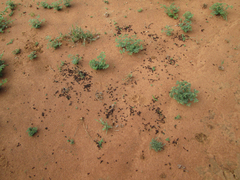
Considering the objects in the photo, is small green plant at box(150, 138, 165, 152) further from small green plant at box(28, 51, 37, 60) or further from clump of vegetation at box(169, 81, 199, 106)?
small green plant at box(28, 51, 37, 60)

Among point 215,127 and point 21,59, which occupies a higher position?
point 21,59

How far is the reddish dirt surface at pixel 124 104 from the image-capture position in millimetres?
2906

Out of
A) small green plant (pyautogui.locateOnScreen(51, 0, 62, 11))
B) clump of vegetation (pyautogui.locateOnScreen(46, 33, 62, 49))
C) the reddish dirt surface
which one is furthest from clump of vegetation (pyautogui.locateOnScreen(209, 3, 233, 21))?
small green plant (pyautogui.locateOnScreen(51, 0, 62, 11))

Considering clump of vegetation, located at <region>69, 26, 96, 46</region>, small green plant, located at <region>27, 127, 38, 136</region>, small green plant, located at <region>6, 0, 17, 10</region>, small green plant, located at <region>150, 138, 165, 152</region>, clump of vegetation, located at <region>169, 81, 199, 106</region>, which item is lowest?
small green plant, located at <region>27, 127, 38, 136</region>

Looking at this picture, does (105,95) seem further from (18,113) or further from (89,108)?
(18,113)

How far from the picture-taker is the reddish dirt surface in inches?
114

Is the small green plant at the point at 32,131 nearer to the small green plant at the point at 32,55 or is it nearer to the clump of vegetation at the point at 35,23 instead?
the small green plant at the point at 32,55

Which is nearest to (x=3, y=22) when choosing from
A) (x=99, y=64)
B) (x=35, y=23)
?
(x=35, y=23)

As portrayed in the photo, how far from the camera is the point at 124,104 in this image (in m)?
3.52

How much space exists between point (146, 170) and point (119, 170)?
495mm

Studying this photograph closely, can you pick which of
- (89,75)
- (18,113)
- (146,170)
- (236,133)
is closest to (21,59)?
(18,113)

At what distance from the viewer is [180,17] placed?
16.4 ft

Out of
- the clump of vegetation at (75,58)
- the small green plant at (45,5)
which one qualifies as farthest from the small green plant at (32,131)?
the small green plant at (45,5)

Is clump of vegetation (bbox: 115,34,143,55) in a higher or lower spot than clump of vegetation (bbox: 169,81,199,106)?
higher
